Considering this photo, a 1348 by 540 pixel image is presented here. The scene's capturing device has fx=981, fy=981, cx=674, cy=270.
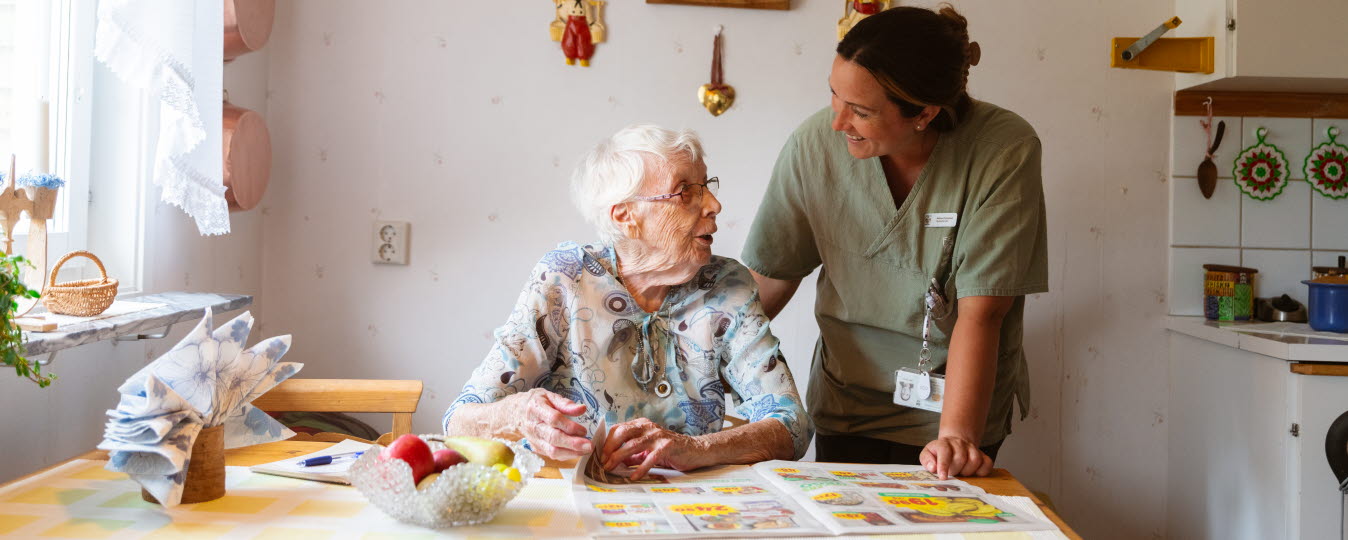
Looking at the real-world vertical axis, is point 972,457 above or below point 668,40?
below

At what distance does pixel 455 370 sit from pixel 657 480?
1.35 m

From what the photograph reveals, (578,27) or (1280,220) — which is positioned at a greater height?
(578,27)

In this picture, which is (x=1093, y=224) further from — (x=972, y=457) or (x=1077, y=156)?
(x=972, y=457)

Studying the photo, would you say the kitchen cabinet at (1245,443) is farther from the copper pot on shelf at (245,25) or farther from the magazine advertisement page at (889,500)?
the copper pot on shelf at (245,25)

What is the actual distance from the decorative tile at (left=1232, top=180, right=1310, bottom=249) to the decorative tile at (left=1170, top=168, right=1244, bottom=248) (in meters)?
0.03

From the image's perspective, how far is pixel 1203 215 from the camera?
8.21 ft

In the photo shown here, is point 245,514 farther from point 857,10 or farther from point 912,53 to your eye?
point 857,10

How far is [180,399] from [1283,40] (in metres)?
2.39

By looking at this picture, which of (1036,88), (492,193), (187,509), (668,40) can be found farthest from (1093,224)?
(187,509)

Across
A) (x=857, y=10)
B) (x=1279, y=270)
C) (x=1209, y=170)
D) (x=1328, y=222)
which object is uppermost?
(x=857, y=10)

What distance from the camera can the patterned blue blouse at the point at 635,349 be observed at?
5.21ft

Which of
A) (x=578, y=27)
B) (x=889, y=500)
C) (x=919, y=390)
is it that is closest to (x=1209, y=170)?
(x=919, y=390)

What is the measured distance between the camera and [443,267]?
8.32ft

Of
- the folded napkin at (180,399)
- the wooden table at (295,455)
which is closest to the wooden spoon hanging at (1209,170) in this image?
the wooden table at (295,455)
